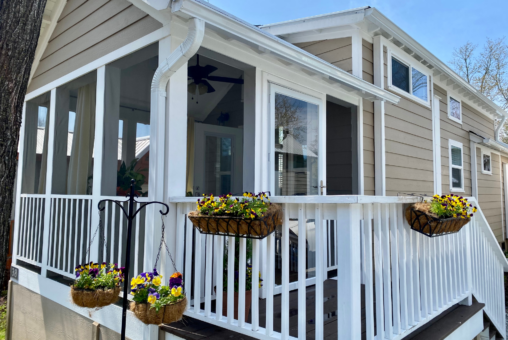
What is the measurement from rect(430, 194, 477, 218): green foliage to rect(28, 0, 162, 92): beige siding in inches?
93.3

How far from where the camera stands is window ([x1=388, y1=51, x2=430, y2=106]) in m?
5.04

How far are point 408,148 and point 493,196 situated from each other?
5462 mm

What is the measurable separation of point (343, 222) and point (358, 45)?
334cm

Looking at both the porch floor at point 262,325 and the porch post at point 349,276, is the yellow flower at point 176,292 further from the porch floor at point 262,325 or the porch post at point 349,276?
the porch post at point 349,276

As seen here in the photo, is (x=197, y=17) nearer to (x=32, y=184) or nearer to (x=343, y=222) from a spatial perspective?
(x=343, y=222)

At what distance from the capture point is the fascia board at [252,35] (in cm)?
219

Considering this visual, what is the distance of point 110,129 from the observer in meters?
3.32

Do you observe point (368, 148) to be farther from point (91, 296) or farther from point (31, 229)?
point (31, 229)

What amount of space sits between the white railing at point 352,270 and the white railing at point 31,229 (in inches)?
90.1

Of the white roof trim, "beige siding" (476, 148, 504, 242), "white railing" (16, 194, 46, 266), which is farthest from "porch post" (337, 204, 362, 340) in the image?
"beige siding" (476, 148, 504, 242)

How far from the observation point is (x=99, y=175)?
10.7 feet

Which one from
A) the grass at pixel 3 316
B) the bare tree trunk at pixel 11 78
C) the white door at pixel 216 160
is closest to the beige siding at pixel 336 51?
the white door at pixel 216 160

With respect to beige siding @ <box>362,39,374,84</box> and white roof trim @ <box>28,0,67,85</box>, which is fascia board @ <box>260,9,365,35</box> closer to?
beige siding @ <box>362,39,374,84</box>

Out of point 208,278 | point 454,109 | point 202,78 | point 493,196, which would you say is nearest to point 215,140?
point 202,78
